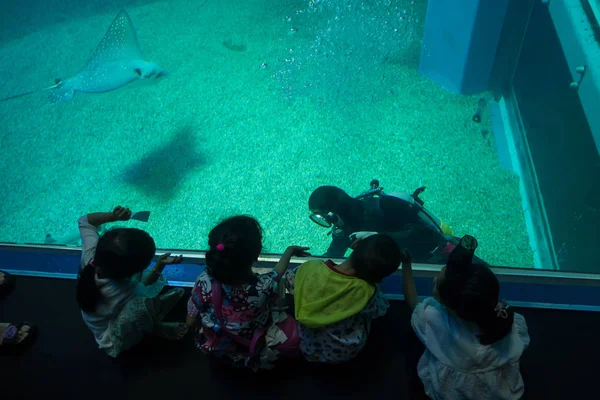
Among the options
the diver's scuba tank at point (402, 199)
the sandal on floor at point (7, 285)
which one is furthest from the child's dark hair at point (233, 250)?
the sandal on floor at point (7, 285)

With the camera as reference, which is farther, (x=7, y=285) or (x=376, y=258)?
(x=7, y=285)

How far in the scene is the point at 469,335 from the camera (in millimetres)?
1367

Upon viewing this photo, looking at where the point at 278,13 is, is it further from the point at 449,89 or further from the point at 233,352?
the point at 233,352

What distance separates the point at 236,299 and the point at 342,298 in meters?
0.43

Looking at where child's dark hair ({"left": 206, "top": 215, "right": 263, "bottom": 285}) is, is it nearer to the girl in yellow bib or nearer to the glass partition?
the girl in yellow bib

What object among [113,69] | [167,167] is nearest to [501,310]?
[167,167]

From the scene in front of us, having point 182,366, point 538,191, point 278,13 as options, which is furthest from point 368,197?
point 278,13

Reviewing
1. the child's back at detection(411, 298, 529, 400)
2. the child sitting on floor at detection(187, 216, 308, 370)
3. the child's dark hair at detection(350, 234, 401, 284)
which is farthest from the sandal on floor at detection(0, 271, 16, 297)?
the child's back at detection(411, 298, 529, 400)

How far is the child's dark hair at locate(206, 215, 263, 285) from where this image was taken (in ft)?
4.53

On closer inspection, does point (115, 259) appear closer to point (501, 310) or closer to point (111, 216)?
point (111, 216)

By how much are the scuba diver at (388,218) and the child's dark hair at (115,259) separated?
119cm

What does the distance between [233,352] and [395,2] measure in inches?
313

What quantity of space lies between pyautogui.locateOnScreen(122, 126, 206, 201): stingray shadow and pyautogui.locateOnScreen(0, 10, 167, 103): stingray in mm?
925

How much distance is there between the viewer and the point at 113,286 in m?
1.61
